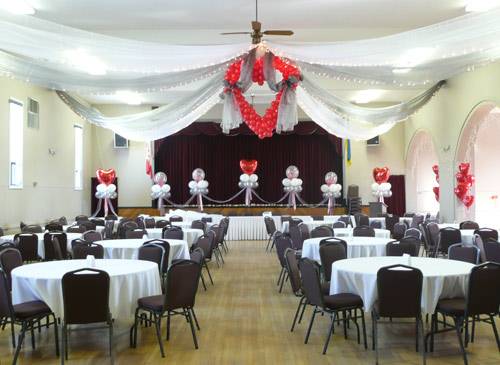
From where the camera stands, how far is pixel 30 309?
4.98 meters

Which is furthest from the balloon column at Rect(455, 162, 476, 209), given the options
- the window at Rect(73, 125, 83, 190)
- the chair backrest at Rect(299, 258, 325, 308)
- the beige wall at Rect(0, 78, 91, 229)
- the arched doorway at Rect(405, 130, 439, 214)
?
the window at Rect(73, 125, 83, 190)

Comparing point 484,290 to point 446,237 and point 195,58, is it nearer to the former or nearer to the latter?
point 195,58

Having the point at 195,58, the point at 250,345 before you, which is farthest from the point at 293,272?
the point at 195,58

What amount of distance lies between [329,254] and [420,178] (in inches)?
609

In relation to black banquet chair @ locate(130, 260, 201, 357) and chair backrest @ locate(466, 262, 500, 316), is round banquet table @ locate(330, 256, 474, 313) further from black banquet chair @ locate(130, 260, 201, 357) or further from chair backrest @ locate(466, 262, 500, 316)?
black banquet chair @ locate(130, 260, 201, 357)

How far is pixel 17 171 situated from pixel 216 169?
11887 millimetres

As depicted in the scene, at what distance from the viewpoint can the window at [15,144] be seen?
1364cm

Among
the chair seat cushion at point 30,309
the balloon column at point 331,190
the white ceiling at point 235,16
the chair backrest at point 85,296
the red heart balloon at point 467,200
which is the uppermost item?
the white ceiling at point 235,16

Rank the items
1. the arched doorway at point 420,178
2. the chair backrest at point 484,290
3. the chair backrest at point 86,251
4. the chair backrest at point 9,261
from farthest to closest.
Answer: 1. the arched doorway at point 420,178
2. the chair backrest at point 86,251
3. the chair backrest at point 9,261
4. the chair backrest at point 484,290

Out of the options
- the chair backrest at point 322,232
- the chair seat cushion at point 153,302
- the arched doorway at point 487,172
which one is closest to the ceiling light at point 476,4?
the arched doorway at point 487,172

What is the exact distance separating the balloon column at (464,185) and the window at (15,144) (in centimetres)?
1158

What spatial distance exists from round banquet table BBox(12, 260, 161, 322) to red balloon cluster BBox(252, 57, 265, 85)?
3.84m

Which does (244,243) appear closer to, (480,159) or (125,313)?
(480,159)

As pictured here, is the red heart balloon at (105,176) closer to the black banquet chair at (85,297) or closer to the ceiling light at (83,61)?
the ceiling light at (83,61)
